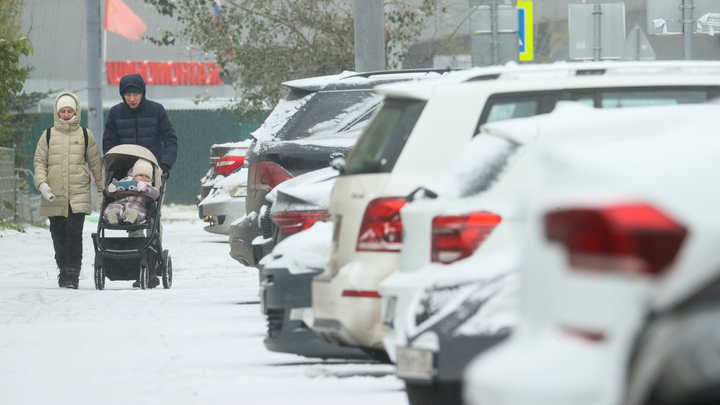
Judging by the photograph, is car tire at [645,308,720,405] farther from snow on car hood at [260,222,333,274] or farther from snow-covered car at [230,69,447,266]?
snow-covered car at [230,69,447,266]

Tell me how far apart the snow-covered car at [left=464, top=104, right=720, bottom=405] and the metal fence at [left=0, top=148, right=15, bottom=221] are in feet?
58.4

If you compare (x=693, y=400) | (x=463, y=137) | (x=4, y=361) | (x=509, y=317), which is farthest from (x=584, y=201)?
(x=4, y=361)

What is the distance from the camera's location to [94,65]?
77.1 feet

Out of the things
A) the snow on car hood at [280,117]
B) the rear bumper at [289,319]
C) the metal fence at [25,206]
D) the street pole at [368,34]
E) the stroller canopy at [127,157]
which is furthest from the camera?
the metal fence at [25,206]

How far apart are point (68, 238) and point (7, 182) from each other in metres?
9.63

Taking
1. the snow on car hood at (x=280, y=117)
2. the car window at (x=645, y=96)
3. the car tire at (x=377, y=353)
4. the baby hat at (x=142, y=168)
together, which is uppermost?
the car window at (x=645, y=96)

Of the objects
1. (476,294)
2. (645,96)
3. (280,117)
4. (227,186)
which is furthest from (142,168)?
(476,294)

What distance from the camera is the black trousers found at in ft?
36.4

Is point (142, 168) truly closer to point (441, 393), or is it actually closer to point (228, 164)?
point (228, 164)

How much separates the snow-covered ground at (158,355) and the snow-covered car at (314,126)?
2.76 ft

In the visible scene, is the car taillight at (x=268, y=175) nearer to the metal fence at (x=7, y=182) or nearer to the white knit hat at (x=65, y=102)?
the white knit hat at (x=65, y=102)

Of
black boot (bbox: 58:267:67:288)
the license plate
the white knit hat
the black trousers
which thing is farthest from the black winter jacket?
the license plate

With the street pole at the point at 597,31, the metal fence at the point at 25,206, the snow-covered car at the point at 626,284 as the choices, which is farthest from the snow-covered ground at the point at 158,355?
the metal fence at the point at 25,206

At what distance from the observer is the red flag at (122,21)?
107 ft
